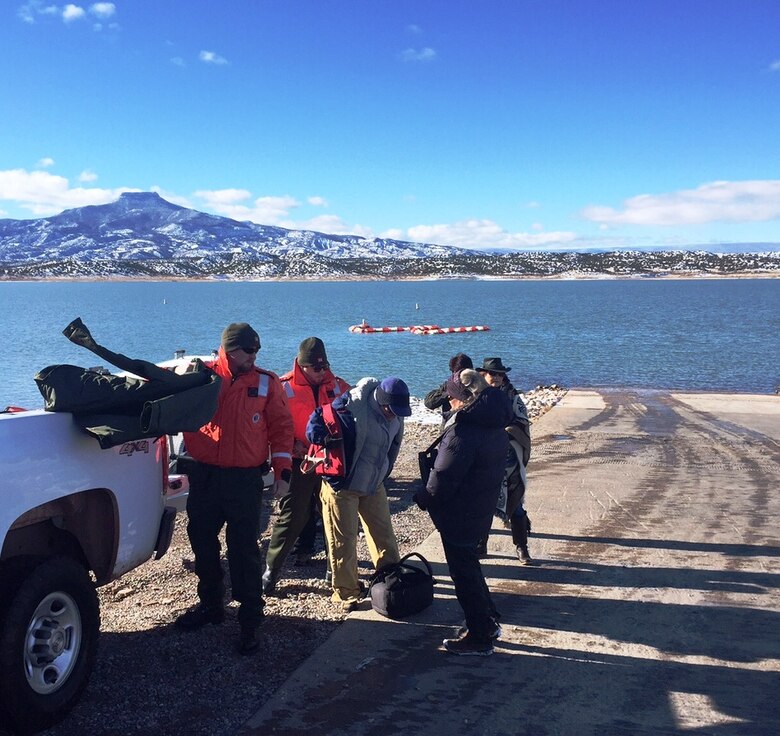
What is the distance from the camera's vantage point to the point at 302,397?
19.4 feet

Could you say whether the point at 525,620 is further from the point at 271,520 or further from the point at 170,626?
the point at 271,520

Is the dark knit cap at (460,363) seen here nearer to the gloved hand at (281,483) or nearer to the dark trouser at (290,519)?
the dark trouser at (290,519)

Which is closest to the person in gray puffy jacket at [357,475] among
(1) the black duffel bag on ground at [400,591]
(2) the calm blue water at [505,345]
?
(1) the black duffel bag on ground at [400,591]

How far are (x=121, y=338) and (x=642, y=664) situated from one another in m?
51.1

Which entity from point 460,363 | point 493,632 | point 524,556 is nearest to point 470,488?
point 493,632

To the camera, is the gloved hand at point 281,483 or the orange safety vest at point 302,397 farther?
the orange safety vest at point 302,397

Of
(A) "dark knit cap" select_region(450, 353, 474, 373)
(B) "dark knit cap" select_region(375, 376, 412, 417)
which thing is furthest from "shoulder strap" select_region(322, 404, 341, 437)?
(A) "dark knit cap" select_region(450, 353, 474, 373)

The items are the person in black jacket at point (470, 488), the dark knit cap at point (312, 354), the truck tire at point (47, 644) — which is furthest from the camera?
the dark knit cap at point (312, 354)

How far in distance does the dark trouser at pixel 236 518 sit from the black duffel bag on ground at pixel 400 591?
0.91 metres

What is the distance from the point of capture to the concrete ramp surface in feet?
12.5

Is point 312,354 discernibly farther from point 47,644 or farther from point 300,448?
point 47,644

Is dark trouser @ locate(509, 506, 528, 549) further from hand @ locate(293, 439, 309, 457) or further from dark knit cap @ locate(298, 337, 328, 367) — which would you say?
dark knit cap @ locate(298, 337, 328, 367)

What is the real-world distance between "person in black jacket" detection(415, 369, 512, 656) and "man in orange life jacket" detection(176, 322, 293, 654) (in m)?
1.04

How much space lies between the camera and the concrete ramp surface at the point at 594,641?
12.5 feet
